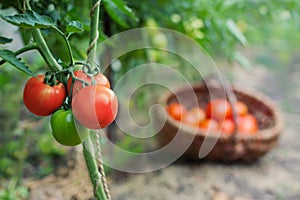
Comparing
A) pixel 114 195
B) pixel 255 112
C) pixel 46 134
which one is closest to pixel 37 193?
pixel 114 195

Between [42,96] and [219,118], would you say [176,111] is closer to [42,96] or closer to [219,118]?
[219,118]

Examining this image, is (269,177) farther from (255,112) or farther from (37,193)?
(37,193)

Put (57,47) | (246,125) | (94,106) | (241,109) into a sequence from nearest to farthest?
(94,106), (57,47), (246,125), (241,109)

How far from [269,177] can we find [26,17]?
1222mm

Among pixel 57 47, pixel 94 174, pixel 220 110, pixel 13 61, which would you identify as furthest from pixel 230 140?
pixel 13 61

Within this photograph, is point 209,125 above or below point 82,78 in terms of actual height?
below

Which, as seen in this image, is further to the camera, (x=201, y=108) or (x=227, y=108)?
(x=201, y=108)

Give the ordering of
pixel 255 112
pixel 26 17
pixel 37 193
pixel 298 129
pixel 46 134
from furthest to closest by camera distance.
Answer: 1. pixel 298 129
2. pixel 255 112
3. pixel 46 134
4. pixel 37 193
5. pixel 26 17

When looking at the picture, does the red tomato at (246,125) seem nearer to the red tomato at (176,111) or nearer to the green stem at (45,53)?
the red tomato at (176,111)

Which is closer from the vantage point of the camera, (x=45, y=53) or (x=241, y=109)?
(x=45, y=53)

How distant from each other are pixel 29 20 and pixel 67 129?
0.17 m

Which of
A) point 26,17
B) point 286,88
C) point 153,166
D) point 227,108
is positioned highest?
point 26,17

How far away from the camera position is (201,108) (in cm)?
193

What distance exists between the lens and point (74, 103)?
0.62 meters
